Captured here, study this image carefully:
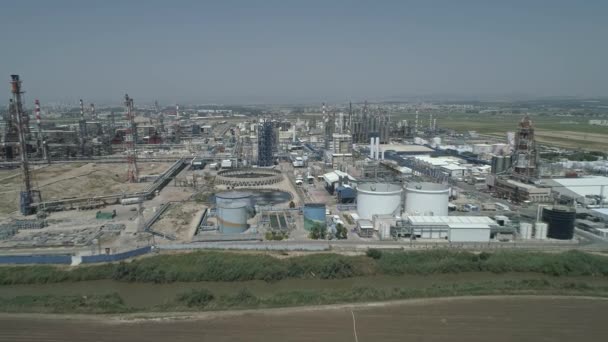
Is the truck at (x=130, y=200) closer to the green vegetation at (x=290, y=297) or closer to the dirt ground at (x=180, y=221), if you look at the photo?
the dirt ground at (x=180, y=221)

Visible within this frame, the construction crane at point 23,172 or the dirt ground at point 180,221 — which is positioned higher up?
the construction crane at point 23,172

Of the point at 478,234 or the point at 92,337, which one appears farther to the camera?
the point at 478,234

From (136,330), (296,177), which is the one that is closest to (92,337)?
(136,330)

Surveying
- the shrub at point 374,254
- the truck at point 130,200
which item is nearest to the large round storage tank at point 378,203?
the shrub at point 374,254

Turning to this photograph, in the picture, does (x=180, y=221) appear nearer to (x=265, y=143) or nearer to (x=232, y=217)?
(x=232, y=217)

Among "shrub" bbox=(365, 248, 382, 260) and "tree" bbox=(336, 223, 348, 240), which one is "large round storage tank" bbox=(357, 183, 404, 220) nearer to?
"tree" bbox=(336, 223, 348, 240)

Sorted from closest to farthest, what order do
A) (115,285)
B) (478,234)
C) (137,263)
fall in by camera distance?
(115,285) → (137,263) → (478,234)

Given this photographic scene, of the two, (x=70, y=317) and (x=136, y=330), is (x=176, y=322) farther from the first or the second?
(x=70, y=317)
